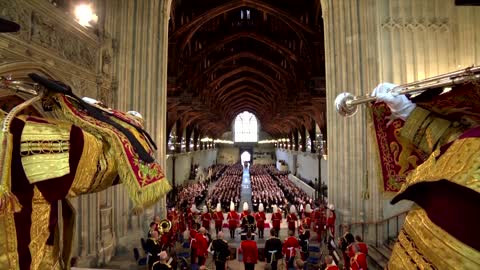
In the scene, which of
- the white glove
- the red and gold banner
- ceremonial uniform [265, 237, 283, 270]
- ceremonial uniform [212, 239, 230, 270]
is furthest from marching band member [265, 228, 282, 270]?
the white glove

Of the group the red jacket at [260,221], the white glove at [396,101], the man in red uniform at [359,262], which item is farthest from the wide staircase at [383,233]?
the white glove at [396,101]

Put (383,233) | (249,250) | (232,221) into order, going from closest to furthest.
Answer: (249,250) < (383,233) < (232,221)

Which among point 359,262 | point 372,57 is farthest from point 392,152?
point 372,57

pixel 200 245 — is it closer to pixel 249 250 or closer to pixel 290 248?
pixel 249 250

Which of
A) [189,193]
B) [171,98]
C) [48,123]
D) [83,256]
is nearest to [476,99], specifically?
[48,123]

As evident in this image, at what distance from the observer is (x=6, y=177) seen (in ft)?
5.20

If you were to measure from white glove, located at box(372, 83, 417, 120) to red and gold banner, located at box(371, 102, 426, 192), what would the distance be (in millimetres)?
391

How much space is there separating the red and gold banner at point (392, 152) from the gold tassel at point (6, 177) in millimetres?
2892

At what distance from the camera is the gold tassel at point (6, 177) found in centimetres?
153

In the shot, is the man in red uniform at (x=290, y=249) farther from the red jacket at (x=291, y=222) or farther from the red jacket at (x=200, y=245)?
the red jacket at (x=291, y=222)

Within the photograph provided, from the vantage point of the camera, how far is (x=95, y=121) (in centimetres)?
216

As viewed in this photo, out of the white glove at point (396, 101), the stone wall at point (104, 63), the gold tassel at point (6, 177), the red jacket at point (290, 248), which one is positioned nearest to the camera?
the gold tassel at point (6, 177)

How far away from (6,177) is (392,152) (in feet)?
10.2

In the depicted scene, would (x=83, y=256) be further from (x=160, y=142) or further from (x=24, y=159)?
(x=24, y=159)
